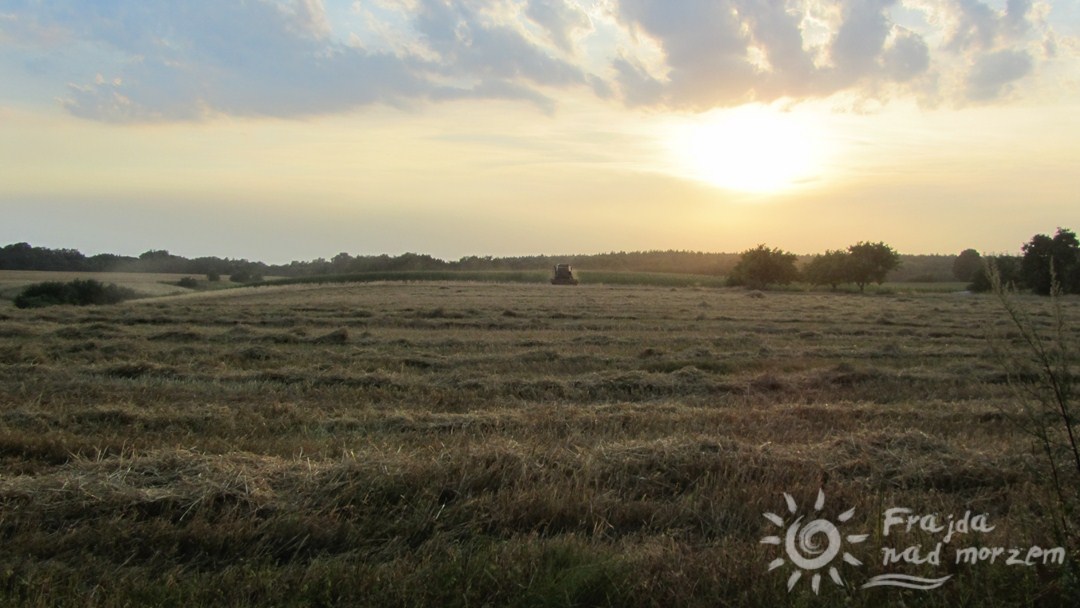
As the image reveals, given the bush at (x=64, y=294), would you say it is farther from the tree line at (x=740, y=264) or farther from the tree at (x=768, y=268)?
the tree at (x=768, y=268)

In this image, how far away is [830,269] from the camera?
73125 mm

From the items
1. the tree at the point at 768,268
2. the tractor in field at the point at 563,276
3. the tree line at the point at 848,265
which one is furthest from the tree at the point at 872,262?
the tractor in field at the point at 563,276

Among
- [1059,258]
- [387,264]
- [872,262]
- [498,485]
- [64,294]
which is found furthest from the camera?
[387,264]

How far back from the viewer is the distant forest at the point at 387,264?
86.2 m

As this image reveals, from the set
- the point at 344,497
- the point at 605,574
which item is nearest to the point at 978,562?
the point at 605,574

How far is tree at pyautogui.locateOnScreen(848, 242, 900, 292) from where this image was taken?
7038 centimetres

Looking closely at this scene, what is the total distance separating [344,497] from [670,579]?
8.72 feet

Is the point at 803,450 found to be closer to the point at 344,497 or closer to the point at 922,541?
the point at 922,541

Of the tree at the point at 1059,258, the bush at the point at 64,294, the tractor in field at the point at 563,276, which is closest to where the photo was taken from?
the bush at the point at 64,294

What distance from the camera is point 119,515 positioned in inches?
199

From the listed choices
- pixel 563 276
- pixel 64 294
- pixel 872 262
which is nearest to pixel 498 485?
pixel 64 294

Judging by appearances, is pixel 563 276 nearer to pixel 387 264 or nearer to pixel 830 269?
pixel 830 269

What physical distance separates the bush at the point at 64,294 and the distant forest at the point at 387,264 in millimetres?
49138

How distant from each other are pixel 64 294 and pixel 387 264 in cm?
7360
